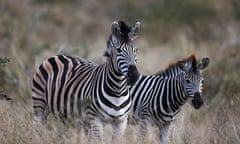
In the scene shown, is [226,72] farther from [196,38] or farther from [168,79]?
[196,38]

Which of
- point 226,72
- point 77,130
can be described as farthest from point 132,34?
point 226,72

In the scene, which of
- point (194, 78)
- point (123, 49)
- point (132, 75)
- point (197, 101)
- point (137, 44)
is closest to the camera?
point (132, 75)

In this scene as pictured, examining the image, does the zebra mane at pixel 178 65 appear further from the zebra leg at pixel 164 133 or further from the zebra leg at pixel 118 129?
the zebra leg at pixel 118 129

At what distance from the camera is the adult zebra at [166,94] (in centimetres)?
973

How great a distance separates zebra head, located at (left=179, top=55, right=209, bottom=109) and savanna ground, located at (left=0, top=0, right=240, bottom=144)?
1.33 ft

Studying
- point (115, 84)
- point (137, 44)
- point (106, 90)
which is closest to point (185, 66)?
point (115, 84)

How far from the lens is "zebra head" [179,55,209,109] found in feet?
31.4

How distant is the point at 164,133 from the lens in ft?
32.4

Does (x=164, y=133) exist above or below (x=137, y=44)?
below

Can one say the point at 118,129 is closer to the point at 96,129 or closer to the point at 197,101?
the point at 96,129

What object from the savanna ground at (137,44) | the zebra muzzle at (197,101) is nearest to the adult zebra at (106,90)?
the savanna ground at (137,44)

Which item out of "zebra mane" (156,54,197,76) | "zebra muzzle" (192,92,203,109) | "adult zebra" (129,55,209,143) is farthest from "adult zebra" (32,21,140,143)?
"zebra mane" (156,54,197,76)

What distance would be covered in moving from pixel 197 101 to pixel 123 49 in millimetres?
1304

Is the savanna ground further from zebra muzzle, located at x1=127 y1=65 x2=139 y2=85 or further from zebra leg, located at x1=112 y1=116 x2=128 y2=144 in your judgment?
zebra muzzle, located at x1=127 y1=65 x2=139 y2=85
